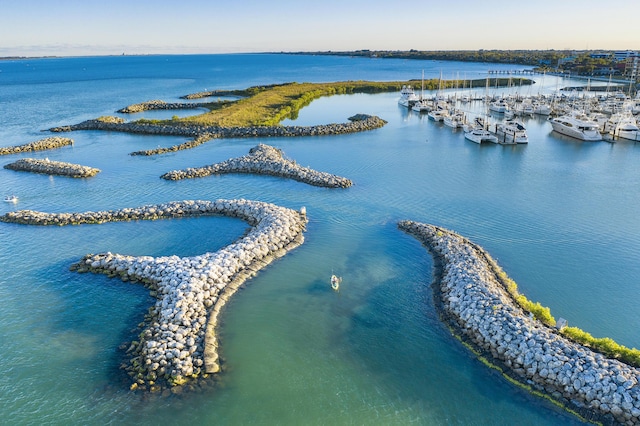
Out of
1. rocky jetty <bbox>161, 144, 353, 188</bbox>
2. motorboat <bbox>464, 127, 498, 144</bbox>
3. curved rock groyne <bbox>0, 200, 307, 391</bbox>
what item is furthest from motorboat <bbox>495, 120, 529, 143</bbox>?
curved rock groyne <bbox>0, 200, 307, 391</bbox>

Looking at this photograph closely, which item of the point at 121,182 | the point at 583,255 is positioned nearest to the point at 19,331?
the point at 121,182

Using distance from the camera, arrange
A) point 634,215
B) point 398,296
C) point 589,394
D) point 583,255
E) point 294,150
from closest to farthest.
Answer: point 589,394
point 398,296
point 583,255
point 634,215
point 294,150

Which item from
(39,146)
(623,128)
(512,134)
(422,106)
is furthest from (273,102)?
(623,128)

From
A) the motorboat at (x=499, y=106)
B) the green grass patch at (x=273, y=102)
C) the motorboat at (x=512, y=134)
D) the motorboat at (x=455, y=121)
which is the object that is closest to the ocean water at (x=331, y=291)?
the motorboat at (x=512, y=134)

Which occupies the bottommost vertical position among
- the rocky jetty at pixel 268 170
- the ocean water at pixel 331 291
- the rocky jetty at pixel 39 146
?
the ocean water at pixel 331 291

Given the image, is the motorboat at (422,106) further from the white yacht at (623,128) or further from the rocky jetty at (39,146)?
the rocky jetty at (39,146)

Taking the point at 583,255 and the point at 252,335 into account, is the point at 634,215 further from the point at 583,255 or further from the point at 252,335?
the point at 252,335
